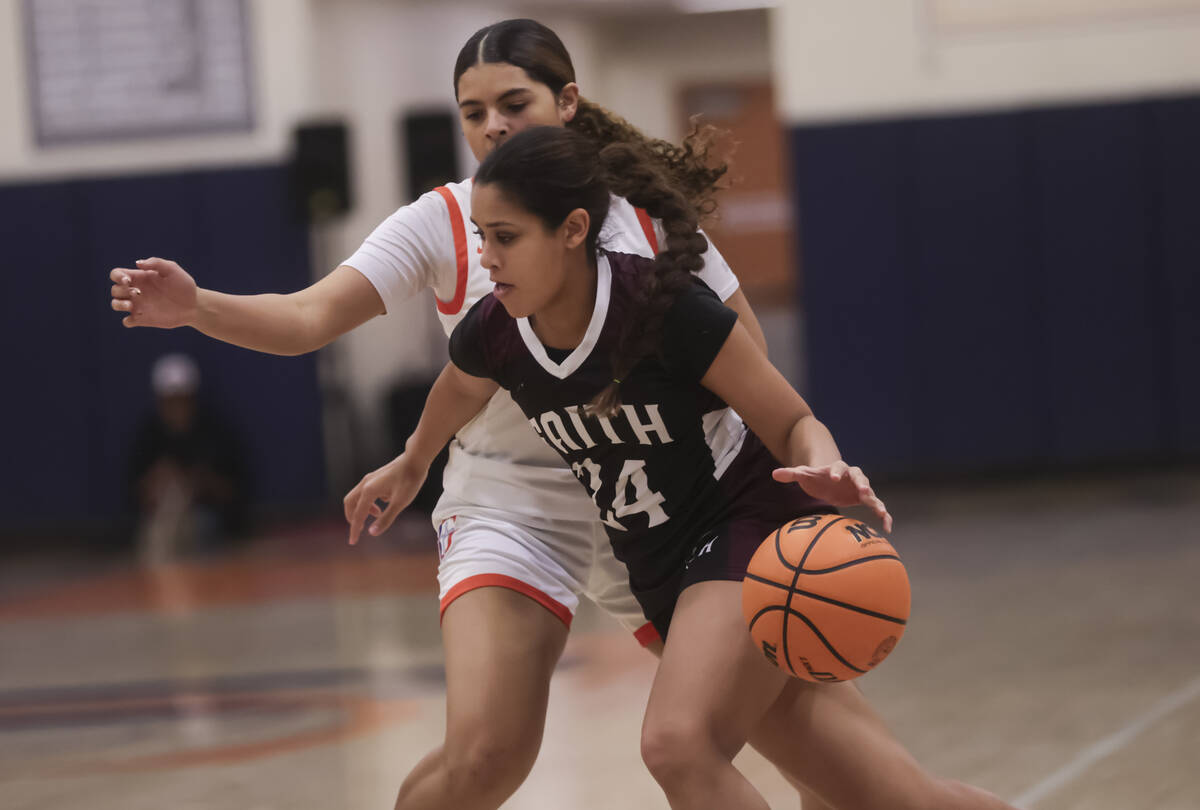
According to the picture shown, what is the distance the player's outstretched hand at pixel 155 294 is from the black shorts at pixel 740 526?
1.05 m

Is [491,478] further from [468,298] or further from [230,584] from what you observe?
[230,584]

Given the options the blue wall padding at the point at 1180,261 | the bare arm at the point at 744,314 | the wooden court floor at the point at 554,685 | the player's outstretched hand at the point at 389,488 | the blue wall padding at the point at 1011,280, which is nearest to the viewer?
the bare arm at the point at 744,314

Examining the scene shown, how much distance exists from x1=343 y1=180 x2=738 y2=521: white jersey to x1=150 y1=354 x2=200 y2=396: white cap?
305 inches

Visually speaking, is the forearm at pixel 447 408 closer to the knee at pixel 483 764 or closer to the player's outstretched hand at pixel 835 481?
the knee at pixel 483 764

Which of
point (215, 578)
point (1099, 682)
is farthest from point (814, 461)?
point (215, 578)

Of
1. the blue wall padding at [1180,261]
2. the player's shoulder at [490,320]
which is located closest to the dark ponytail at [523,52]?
the player's shoulder at [490,320]

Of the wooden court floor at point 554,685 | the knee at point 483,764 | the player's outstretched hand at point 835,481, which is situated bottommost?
the wooden court floor at point 554,685

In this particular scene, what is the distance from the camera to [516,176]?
8.13 ft

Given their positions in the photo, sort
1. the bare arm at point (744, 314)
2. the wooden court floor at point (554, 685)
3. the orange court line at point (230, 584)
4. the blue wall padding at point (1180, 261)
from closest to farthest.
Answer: the bare arm at point (744, 314) → the wooden court floor at point (554, 685) → the orange court line at point (230, 584) → the blue wall padding at point (1180, 261)

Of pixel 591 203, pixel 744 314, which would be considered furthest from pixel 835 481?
pixel 591 203

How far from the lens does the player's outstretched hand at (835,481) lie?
7.64 feet

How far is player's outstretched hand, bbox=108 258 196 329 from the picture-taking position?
2455 mm

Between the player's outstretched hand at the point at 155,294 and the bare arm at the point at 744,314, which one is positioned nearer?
the player's outstretched hand at the point at 155,294

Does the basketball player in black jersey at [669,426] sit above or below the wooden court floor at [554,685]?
above
